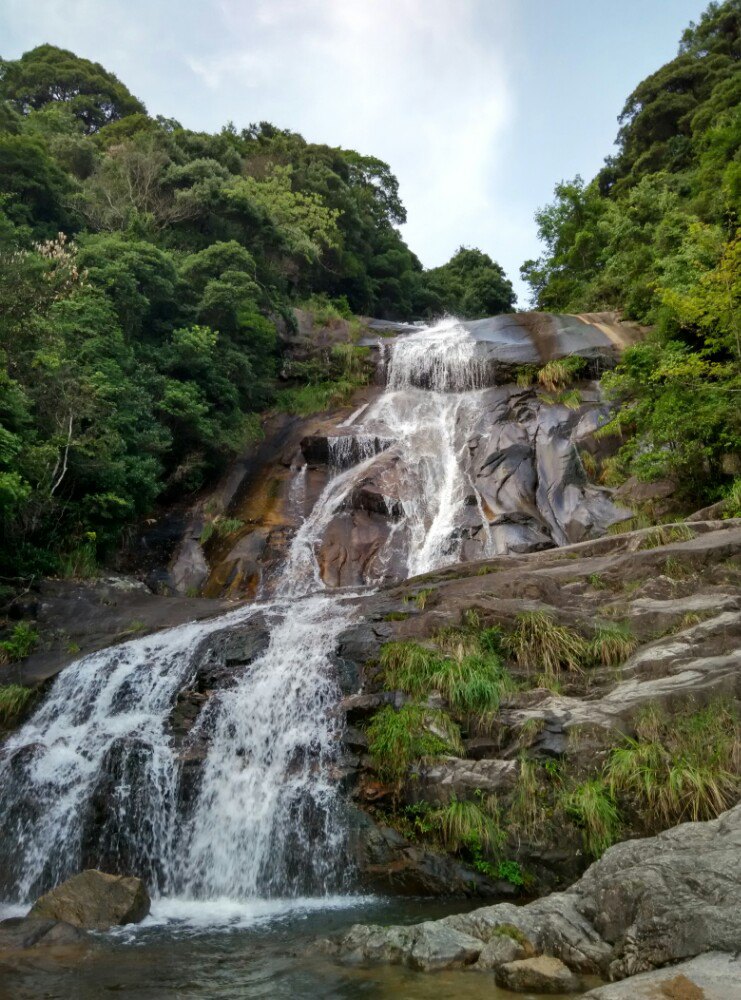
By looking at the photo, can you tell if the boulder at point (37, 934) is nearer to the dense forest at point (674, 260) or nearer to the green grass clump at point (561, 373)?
the dense forest at point (674, 260)

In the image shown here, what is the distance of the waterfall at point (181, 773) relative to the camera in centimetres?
735

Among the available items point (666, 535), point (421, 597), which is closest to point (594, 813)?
point (421, 597)

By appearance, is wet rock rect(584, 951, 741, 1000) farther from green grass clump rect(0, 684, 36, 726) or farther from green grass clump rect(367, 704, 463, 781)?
green grass clump rect(0, 684, 36, 726)

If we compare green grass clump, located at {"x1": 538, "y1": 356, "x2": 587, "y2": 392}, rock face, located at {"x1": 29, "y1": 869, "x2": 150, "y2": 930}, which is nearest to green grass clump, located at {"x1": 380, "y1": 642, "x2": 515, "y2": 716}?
→ rock face, located at {"x1": 29, "y1": 869, "x2": 150, "y2": 930}

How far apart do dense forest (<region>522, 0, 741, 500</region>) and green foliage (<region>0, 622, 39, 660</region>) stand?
1176 centimetres

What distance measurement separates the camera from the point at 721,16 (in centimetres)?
3447

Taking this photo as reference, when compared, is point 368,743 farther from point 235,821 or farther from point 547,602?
point 547,602

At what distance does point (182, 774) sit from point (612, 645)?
5527 millimetres

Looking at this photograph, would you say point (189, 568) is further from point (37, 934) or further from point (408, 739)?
point (37, 934)

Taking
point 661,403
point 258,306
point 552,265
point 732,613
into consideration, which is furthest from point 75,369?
point 552,265

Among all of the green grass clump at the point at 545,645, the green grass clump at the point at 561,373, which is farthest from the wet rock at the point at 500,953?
the green grass clump at the point at 561,373

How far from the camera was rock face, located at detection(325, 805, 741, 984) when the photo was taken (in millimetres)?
4051

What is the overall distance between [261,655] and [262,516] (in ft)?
25.1

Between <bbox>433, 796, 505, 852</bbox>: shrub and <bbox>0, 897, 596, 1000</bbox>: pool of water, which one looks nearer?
<bbox>0, 897, 596, 1000</bbox>: pool of water
